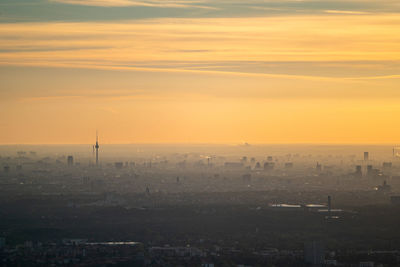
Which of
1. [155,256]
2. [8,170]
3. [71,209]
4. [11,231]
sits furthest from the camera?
[8,170]

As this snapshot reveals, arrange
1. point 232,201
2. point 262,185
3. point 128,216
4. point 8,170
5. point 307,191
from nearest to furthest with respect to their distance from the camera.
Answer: point 128,216 → point 232,201 → point 307,191 → point 262,185 → point 8,170

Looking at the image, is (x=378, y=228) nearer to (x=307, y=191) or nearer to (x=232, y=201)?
(x=232, y=201)

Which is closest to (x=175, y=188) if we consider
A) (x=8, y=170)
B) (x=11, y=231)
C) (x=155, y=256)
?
(x=8, y=170)

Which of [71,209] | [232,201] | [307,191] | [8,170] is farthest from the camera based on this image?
[8,170]

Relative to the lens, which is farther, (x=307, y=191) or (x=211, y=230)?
(x=307, y=191)

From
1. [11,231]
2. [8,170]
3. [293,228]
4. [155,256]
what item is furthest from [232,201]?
[8,170]

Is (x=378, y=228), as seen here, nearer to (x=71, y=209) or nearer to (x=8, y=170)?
(x=71, y=209)

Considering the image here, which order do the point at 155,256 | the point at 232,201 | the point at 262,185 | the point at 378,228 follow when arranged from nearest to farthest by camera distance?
the point at 155,256 → the point at 378,228 → the point at 232,201 → the point at 262,185

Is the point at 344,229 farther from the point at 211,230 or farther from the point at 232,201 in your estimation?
the point at 232,201

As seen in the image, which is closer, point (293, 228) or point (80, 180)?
point (293, 228)
